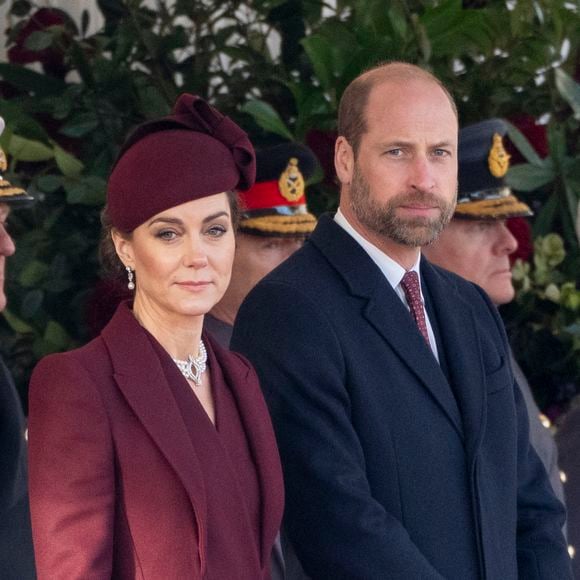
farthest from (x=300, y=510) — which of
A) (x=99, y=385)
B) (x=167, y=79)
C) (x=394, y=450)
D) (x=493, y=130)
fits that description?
(x=167, y=79)

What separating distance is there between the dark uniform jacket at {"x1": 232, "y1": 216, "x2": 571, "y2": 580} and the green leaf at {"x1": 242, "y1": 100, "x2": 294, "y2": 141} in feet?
3.23

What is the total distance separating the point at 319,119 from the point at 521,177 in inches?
19.4

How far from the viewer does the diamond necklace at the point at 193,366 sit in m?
1.96

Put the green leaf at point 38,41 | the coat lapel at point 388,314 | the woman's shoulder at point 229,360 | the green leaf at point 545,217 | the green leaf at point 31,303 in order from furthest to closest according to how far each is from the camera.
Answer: the green leaf at point 545,217 < the green leaf at point 38,41 < the green leaf at point 31,303 < the coat lapel at point 388,314 < the woman's shoulder at point 229,360

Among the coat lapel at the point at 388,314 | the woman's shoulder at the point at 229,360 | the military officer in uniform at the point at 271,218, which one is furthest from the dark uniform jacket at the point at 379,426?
the military officer in uniform at the point at 271,218

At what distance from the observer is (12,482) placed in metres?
2.30

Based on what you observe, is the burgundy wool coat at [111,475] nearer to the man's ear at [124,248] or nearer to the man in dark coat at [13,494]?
the man's ear at [124,248]

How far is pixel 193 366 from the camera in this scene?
197 centimetres

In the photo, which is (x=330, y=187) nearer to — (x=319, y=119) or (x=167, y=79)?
(x=319, y=119)

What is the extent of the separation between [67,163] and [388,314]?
1.30m

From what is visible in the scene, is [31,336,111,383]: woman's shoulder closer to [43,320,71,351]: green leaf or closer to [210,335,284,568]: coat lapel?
[210,335,284,568]: coat lapel

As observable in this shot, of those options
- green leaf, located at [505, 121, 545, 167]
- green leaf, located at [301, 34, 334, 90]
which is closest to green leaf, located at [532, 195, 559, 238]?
green leaf, located at [505, 121, 545, 167]

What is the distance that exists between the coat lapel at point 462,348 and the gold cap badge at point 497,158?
0.91 meters

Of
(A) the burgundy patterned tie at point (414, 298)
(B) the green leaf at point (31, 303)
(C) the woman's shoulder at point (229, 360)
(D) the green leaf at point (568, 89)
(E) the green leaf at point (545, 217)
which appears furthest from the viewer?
(E) the green leaf at point (545, 217)
